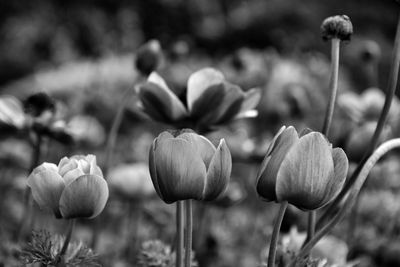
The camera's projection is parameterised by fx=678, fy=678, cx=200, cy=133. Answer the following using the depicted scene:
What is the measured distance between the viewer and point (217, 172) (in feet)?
2.19

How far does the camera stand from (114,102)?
3885mm

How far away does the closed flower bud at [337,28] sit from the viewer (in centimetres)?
79

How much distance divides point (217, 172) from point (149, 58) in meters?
0.62

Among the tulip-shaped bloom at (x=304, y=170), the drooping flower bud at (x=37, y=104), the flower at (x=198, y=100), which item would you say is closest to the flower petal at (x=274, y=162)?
the tulip-shaped bloom at (x=304, y=170)

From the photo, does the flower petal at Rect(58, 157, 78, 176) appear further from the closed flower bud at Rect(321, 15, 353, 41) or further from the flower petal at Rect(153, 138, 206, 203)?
the closed flower bud at Rect(321, 15, 353, 41)

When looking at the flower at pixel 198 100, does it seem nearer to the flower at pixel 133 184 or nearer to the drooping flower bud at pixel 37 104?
the drooping flower bud at pixel 37 104

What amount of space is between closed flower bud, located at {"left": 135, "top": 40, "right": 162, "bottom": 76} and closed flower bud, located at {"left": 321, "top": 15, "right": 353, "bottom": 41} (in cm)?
50

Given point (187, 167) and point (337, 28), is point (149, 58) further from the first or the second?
point (187, 167)

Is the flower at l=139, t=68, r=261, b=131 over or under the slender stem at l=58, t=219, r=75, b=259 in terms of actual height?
over

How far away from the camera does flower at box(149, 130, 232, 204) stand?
651 millimetres

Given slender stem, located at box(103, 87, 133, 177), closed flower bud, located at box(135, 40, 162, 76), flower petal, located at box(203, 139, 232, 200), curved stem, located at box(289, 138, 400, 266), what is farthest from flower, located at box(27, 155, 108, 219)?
closed flower bud, located at box(135, 40, 162, 76)

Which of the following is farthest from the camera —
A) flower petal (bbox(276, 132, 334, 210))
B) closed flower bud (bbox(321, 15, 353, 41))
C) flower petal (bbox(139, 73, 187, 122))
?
flower petal (bbox(139, 73, 187, 122))

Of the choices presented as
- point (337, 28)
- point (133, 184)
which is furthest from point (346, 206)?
point (133, 184)

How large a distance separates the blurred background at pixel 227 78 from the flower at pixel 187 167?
0.61 feet
